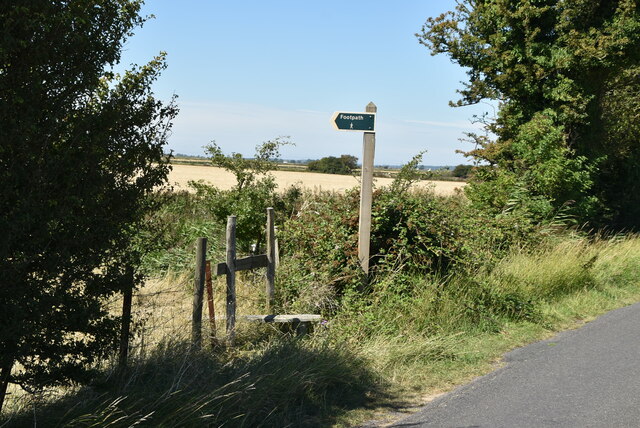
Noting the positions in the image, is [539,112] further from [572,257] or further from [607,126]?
[572,257]

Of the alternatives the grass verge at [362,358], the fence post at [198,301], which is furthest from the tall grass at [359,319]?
the fence post at [198,301]

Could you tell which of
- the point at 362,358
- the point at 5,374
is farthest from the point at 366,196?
the point at 5,374

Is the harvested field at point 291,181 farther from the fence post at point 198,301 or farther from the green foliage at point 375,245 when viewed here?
the fence post at point 198,301

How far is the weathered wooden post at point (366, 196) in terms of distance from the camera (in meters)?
9.26

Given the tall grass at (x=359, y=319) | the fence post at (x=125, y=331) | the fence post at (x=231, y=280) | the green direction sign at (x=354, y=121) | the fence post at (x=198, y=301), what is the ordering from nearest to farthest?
the tall grass at (x=359, y=319)
the fence post at (x=125, y=331)
the fence post at (x=198, y=301)
the fence post at (x=231, y=280)
the green direction sign at (x=354, y=121)

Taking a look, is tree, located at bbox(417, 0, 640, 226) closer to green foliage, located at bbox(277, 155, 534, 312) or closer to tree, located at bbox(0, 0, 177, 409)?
green foliage, located at bbox(277, 155, 534, 312)

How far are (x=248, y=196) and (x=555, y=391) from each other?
807cm

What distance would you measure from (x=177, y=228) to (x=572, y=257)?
8314mm

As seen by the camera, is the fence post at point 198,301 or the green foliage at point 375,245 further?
the green foliage at point 375,245

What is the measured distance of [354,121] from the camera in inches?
360

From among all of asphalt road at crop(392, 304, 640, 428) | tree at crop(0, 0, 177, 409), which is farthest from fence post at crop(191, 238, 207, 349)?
asphalt road at crop(392, 304, 640, 428)

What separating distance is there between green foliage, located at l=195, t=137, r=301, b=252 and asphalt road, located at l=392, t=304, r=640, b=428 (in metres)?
6.43

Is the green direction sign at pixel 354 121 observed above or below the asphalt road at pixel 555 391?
above

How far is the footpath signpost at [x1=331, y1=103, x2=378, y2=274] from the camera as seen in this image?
910 centimetres
